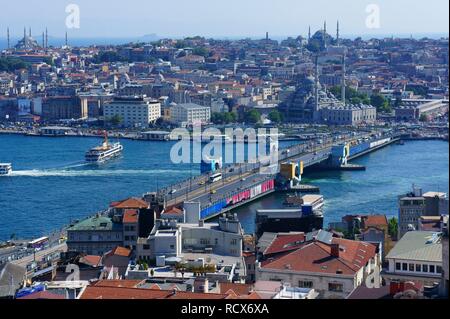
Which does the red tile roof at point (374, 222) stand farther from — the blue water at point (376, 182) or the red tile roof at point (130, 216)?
the red tile roof at point (130, 216)

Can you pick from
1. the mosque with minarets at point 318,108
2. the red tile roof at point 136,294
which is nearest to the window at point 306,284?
the red tile roof at point 136,294

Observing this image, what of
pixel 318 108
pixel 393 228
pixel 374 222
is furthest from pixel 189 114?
pixel 374 222

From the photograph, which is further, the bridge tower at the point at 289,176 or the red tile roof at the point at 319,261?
the bridge tower at the point at 289,176

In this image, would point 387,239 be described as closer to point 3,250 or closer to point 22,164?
point 3,250

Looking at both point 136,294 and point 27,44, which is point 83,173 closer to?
point 136,294

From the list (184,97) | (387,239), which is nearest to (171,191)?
(387,239)

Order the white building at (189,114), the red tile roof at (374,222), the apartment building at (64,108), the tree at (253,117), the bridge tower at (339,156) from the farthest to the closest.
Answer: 1. the apartment building at (64,108)
2. the tree at (253,117)
3. the white building at (189,114)
4. the bridge tower at (339,156)
5. the red tile roof at (374,222)

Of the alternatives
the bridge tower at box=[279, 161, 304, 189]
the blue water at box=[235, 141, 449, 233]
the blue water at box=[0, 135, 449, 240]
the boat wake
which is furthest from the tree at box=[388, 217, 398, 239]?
the boat wake
